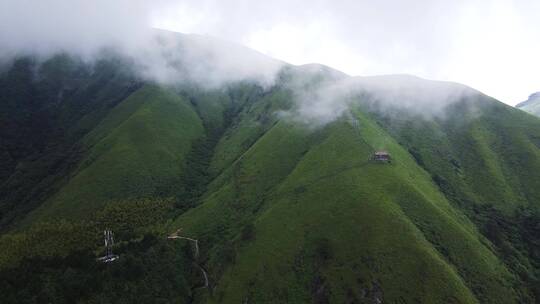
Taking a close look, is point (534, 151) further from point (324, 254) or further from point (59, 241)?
point (59, 241)

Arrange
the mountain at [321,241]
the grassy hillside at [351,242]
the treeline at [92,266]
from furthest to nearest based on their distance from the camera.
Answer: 1. the treeline at [92,266]
2. the mountain at [321,241]
3. the grassy hillside at [351,242]

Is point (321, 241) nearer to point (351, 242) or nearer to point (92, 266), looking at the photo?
point (351, 242)

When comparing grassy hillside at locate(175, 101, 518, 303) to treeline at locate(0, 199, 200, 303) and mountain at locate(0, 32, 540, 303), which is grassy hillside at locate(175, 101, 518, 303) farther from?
treeline at locate(0, 199, 200, 303)

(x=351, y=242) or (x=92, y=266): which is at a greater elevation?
(x=351, y=242)

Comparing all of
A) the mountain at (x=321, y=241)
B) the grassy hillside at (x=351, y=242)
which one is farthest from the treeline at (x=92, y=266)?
the grassy hillside at (x=351, y=242)

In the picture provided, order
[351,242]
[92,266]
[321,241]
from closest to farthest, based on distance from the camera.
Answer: [351,242] → [92,266] → [321,241]

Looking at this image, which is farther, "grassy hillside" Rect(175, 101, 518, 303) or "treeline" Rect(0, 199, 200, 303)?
"treeline" Rect(0, 199, 200, 303)

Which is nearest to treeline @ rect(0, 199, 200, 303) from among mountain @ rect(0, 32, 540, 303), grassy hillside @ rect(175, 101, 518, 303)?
mountain @ rect(0, 32, 540, 303)

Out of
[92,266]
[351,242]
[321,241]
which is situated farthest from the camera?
[321,241]

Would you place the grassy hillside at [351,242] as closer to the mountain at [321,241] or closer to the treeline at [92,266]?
the mountain at [321,241]

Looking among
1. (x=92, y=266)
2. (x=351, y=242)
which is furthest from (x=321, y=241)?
(x=92, y=266)

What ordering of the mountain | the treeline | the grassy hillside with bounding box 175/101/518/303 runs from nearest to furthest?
the grassy hillside with bounding box 175/101/518/303, the mountain, the treeline

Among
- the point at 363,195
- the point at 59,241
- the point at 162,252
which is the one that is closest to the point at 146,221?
the point at 162,252
